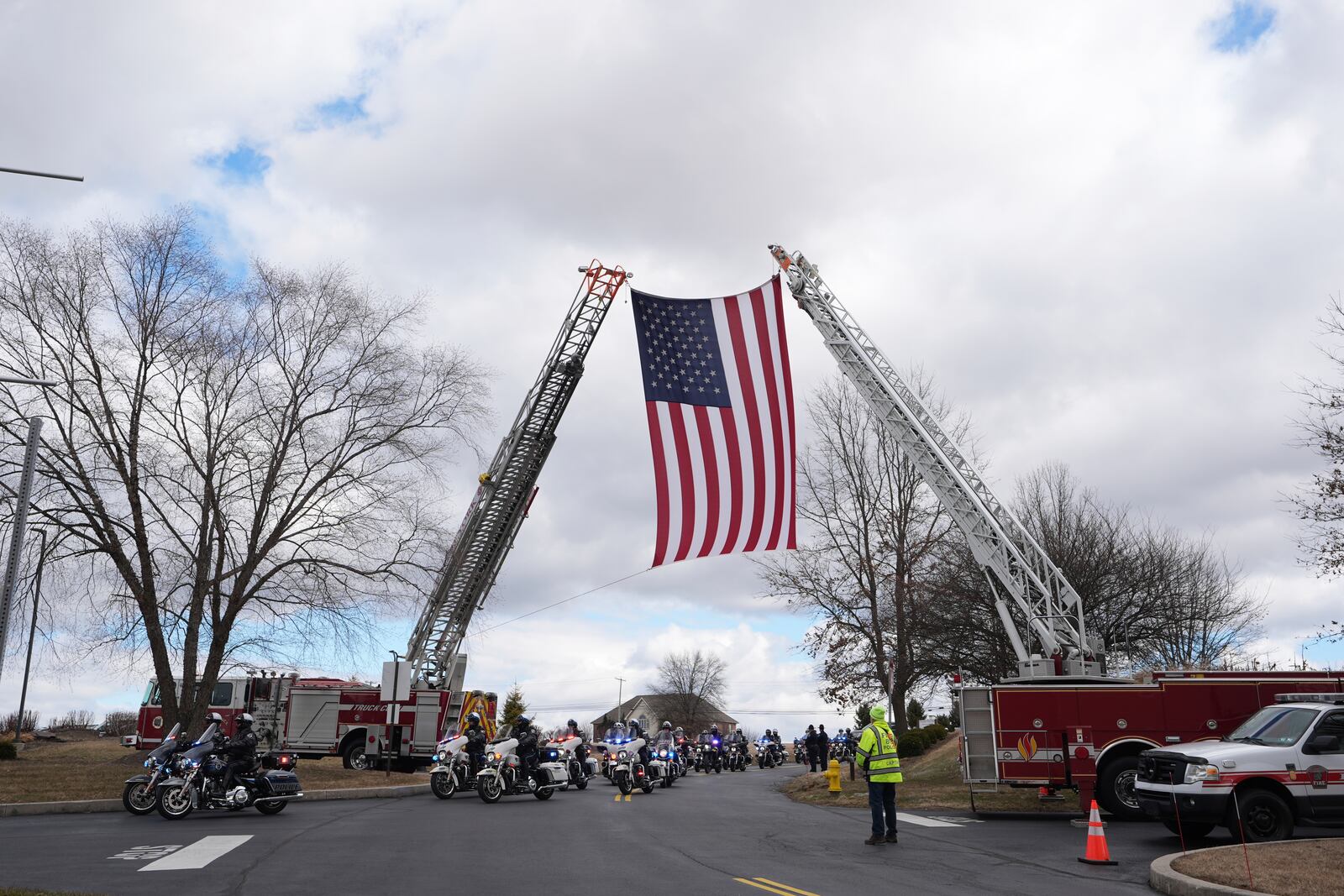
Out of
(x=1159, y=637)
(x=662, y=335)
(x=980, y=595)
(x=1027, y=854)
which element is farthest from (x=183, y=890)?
(x=1159, y=637)

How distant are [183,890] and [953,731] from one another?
107 ft

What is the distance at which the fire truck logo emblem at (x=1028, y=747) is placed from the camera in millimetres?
17188

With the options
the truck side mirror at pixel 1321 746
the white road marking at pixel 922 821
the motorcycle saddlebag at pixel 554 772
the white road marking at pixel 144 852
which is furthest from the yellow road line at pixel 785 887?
the motorcycle saddlebag at pixel 554 772

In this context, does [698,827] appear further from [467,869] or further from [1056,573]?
[1056,573]

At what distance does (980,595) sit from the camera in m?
29.0

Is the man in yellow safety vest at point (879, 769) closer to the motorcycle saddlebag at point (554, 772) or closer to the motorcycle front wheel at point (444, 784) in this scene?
the motorcycle saddlebag at point (554, 772)

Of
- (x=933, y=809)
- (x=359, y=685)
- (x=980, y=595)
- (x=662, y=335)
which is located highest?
(x=662, y=335)

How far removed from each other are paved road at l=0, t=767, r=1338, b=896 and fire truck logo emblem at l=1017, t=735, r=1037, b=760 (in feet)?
3.64

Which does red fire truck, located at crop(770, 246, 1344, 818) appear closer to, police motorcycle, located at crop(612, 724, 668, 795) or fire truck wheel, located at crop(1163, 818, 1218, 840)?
fire truck wheel, located at crop(1163, 818, 1218, 840)

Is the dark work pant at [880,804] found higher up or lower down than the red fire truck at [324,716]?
lower down

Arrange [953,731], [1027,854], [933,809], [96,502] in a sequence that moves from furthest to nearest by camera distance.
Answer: [953,731] < [96,502] < [933,809] < [1027,854]

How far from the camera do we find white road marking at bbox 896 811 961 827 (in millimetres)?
16188

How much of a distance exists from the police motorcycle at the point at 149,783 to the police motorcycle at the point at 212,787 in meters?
0.13

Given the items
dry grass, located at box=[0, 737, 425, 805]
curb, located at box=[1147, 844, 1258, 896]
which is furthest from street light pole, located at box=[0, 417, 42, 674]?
curb, located at box=[1147, 844, 1258, 896]
